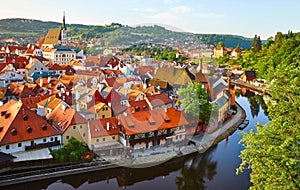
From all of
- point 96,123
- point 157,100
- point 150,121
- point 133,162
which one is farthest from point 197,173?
point 157,100

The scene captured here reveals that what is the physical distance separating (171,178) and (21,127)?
8346 mm

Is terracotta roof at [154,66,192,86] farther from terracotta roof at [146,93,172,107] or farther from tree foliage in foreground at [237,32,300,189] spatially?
tree foliage in foreground at [237,32,300,189]

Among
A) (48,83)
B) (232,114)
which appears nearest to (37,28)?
(48,83)

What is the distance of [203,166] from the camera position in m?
16.7

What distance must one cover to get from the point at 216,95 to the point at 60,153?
15850 millimetres

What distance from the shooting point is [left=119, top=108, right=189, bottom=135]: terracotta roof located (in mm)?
17125

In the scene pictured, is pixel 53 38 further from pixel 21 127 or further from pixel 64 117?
pixel 21 127

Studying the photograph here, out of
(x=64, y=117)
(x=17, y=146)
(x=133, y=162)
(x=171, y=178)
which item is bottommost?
(x=171, y=178)

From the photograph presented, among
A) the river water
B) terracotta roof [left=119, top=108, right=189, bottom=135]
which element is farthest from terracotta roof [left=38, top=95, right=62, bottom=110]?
the river water

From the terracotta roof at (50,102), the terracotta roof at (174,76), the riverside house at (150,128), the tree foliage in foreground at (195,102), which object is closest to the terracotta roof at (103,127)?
the riverside house at (150,128)

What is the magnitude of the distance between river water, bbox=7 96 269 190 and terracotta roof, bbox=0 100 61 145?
2.49 meters

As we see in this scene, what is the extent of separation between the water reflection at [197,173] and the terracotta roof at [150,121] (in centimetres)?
256

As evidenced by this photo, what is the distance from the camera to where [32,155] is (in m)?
15.0

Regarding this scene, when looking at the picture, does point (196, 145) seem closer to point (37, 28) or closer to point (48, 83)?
point (48, 83)
